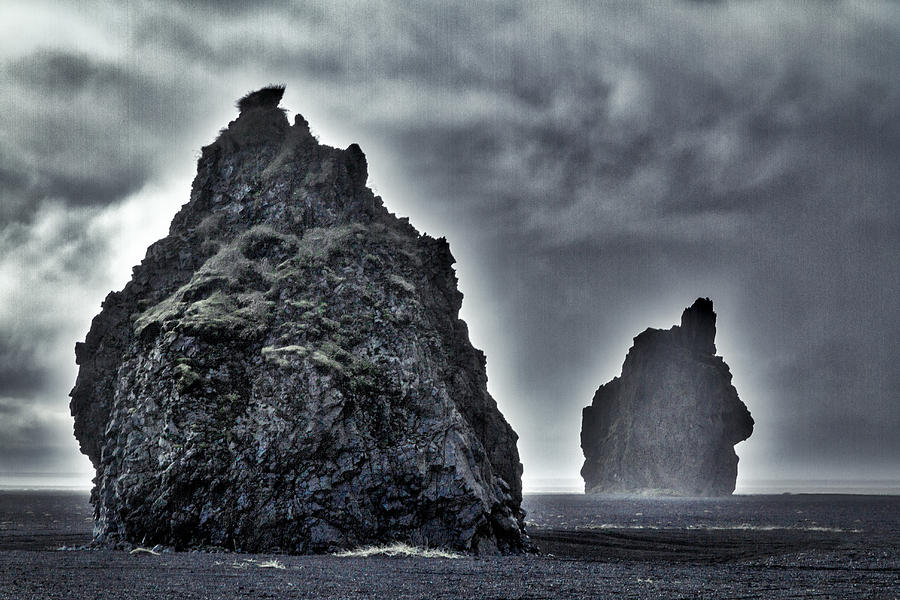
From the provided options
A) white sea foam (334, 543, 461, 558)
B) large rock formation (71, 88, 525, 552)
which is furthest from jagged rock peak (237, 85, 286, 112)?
white sea foam (334, 543, 461, 558)

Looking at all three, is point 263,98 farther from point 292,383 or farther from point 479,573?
point 479,573

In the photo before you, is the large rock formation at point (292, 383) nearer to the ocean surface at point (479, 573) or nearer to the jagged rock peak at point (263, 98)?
the ocean surface at point (479, 573)

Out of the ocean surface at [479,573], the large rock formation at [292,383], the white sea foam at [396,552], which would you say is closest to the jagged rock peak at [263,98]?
the large rock formation at [292,383]

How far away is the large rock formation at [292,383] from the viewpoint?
147ft

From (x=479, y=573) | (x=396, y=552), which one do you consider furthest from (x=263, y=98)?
(x=479, y=573)

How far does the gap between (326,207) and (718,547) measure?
3791cm

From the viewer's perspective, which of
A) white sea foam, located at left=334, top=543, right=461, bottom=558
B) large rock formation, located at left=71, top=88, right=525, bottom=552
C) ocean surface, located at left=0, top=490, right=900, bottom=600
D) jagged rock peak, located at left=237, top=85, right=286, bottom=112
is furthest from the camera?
jagged rock peak, located at left=237, top=85, right=286, bottom=112

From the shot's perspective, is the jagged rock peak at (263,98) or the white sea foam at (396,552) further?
the jagged rock peak at (263,98)

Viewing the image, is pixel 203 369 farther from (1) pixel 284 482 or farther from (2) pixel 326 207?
(2) pixel 326 207

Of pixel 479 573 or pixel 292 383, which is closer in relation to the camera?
pixel 479 573

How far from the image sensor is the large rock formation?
44781mm

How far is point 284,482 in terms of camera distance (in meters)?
45.0

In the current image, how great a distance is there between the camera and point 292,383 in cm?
4781

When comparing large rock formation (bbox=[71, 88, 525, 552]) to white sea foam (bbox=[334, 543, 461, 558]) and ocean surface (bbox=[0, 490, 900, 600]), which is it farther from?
ocean surface (bbox=[0, 490, 900, 600])
